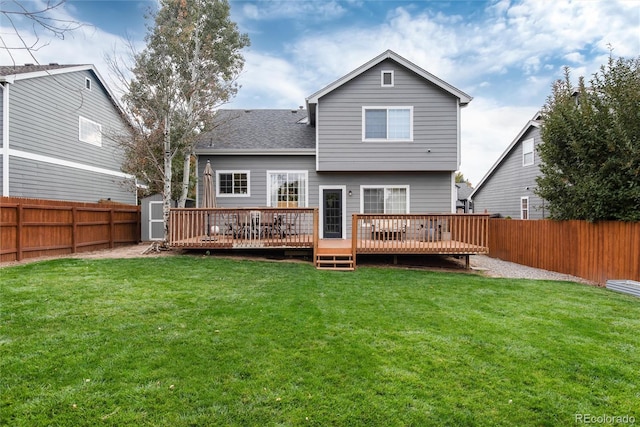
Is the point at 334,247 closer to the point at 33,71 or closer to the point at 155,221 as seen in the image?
the point at 155,221

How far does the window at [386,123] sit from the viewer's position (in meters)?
12.0

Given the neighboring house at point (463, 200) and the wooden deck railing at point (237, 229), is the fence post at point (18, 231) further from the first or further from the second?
the neighboring house at point (463, 200)

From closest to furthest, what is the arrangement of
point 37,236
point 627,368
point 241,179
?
point 627,368
point 37,236
point 241,179

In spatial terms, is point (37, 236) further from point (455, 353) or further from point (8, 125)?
point (455, 353)

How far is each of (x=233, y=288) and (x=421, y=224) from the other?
5623 millimetres

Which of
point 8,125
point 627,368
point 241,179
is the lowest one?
point 627,368

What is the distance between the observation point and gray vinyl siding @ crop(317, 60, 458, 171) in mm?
11922

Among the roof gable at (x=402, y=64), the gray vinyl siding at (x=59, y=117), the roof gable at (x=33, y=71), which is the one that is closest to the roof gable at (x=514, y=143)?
the roof gable at (x=402, y=64)

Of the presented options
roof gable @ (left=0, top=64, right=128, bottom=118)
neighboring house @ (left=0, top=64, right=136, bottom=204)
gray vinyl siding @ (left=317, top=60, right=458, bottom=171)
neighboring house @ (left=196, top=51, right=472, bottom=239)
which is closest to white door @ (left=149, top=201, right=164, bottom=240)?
neighboring house @ (left=0, top=64, right=136, bottom=204)

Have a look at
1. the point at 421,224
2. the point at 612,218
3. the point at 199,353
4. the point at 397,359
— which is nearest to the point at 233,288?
the point at 199,353

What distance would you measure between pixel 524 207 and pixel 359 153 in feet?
36.0

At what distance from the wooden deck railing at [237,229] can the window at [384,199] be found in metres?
3.43

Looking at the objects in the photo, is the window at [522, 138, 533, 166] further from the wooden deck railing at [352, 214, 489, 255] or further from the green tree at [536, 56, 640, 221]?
the wooden deck railing at [352, 214, 489, 255]

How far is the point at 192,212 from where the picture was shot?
969 centimetres
